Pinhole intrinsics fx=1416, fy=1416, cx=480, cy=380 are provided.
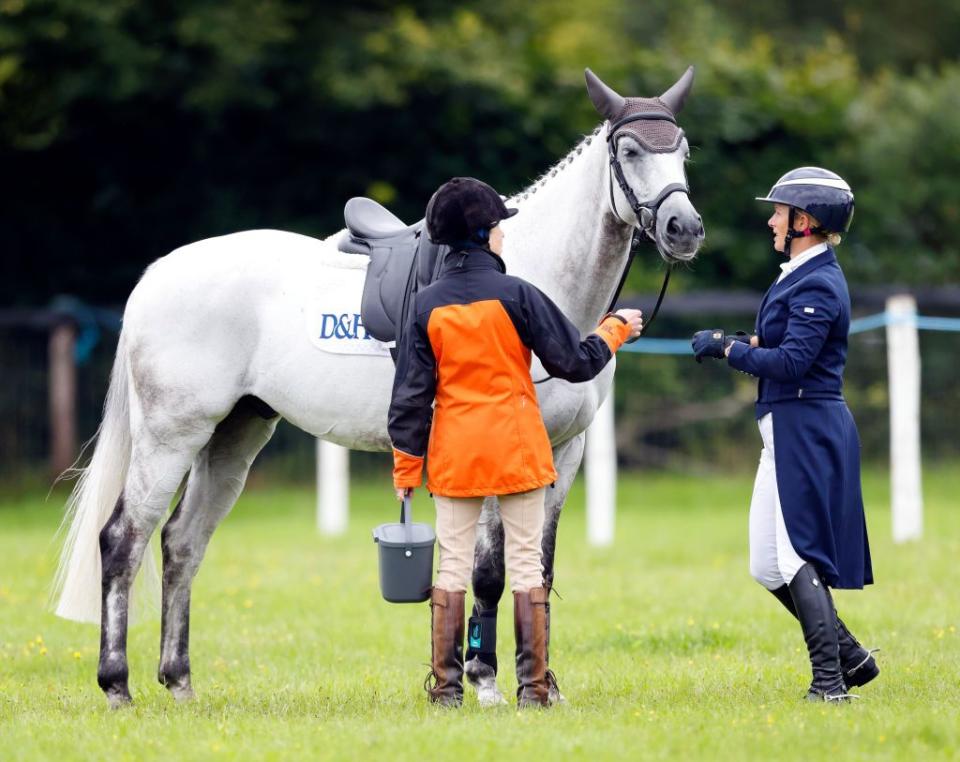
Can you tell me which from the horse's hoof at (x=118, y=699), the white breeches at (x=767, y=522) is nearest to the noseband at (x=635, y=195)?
the white breeches at (x=767, y=522)

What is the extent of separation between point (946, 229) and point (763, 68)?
3154 millimetres

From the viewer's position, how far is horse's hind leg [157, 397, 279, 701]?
6.55 metres

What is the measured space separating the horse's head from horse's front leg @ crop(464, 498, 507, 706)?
1332 mm

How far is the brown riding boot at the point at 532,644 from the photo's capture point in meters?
5.46

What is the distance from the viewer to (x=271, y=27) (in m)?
15.0

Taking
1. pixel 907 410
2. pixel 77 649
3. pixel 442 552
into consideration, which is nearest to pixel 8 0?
pixel 77 649

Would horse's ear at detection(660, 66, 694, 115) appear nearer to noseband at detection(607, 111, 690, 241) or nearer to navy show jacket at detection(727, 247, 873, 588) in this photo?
noseband at detection(607, 111, 690, 241)

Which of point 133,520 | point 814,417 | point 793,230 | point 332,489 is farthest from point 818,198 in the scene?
point 332,489

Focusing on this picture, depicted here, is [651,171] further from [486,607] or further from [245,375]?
[245,375]

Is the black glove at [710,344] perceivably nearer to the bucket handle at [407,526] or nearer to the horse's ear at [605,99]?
the horse's ear at [605,99]

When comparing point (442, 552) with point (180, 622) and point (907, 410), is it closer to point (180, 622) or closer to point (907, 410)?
point (180, 622)

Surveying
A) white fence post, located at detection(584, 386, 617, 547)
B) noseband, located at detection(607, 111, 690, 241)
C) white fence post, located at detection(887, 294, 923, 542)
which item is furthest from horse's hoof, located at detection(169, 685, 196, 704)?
white fence post, located at detection(887, 294, 923, 542)

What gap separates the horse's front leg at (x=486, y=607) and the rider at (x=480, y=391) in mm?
335

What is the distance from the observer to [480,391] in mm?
5309
